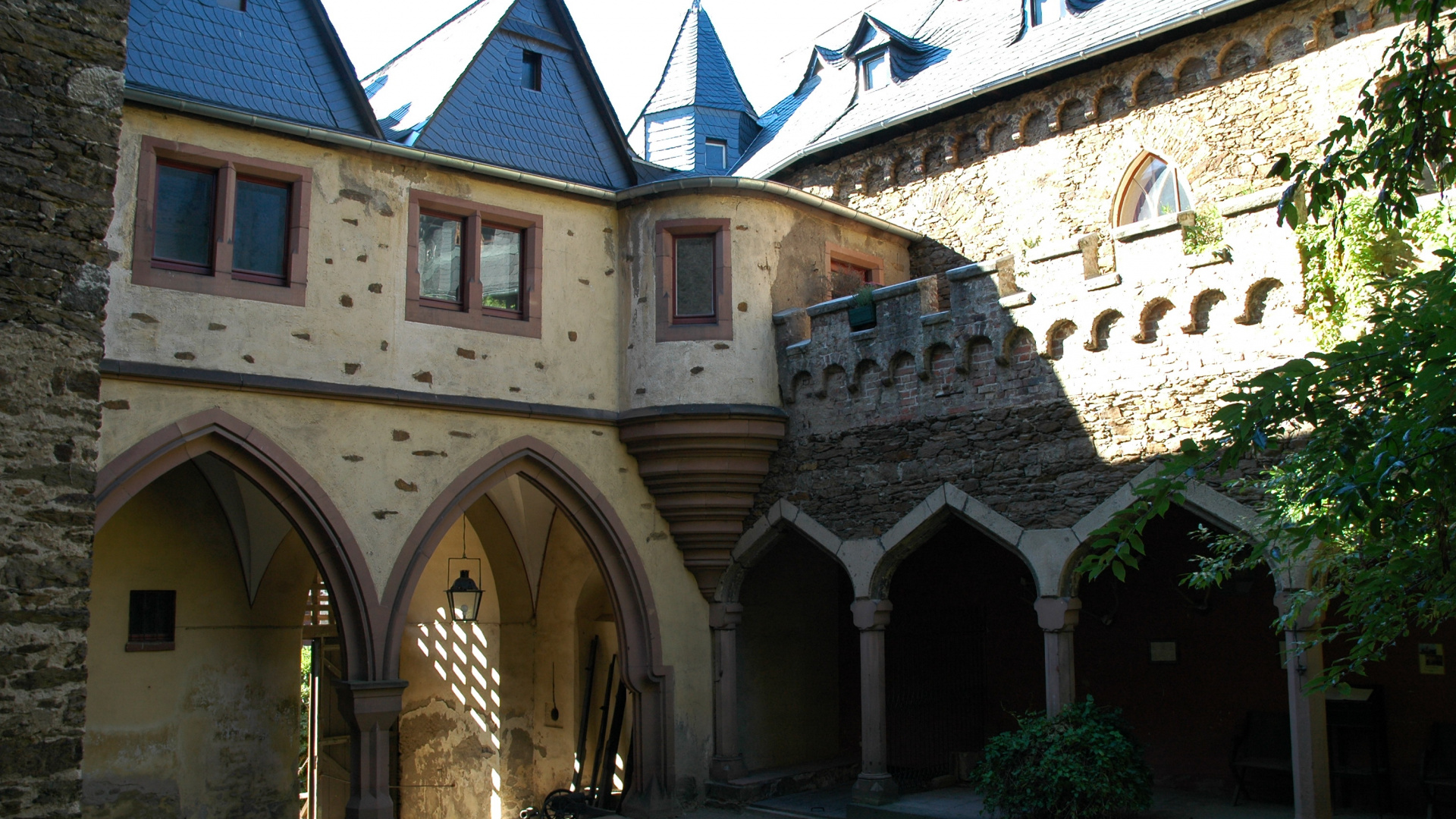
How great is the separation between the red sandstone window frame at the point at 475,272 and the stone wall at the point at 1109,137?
436cm

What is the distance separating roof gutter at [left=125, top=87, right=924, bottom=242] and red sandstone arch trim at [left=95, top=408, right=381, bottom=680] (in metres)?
2.34

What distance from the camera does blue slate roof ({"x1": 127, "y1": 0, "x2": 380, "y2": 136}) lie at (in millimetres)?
10188

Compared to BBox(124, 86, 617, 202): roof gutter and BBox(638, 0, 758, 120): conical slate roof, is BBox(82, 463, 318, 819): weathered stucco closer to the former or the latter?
BBox(124, 86, 617, 202): roof gutter

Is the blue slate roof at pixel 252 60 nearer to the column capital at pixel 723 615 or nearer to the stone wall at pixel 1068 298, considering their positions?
the stone wall at pixel 1068 298

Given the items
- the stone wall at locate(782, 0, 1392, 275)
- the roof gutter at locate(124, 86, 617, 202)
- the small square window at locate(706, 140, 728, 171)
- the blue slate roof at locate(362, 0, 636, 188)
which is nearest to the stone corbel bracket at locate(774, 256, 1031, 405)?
the stone wall at locate(782, 0, 1392, 275)

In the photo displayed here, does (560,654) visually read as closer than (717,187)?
No

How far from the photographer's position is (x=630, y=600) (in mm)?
11852

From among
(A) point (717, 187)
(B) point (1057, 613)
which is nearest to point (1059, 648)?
(B) point (1057, 613)

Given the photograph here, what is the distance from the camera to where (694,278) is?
12.0m

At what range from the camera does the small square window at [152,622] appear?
1176 cm

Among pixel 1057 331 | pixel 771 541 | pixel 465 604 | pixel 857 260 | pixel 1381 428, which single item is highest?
pixel 857 260

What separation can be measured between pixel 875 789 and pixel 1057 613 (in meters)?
2.33

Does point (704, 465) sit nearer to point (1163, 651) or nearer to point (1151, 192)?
point (1163, 651)

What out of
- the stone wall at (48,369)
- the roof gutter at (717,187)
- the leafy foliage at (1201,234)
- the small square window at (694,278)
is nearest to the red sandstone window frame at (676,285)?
the small square window at (694,278)
